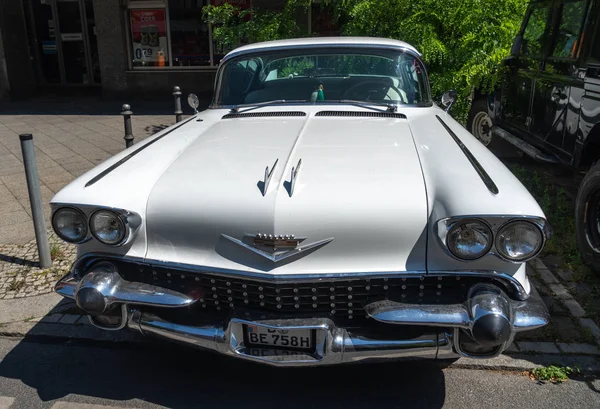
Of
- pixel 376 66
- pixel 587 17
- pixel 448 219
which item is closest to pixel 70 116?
pixel 376 66

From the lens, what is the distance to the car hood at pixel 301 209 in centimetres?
248

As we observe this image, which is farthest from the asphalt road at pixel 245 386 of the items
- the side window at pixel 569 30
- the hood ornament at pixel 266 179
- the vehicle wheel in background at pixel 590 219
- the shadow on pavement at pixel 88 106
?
the shadow on pavement at pixel 88 106

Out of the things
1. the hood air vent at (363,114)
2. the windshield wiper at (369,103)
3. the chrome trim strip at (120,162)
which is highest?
the windshield wiper at (369,103)

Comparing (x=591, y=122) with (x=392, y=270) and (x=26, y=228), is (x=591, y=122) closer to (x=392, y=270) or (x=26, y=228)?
(x=392, y=270)

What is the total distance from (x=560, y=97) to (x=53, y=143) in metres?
7.39

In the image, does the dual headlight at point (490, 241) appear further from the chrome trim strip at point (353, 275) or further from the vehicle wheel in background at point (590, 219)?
the vehicle wheel in background at point (590, 219)

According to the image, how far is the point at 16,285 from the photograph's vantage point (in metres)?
4.15

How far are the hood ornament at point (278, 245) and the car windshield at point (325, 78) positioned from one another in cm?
177

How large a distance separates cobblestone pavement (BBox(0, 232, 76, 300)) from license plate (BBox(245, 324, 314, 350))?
7.33 feet

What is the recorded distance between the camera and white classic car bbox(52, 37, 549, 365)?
8.00 feet

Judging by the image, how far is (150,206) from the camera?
269 cm

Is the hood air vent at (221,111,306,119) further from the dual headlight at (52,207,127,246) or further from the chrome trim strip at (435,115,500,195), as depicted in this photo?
the dual headlight at (52,207,127,246)

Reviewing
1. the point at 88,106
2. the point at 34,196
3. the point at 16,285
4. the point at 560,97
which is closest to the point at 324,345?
the point at 16,285

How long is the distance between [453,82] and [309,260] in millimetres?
4608
